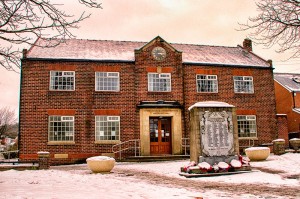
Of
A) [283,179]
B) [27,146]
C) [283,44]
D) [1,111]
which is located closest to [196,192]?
[283,179]

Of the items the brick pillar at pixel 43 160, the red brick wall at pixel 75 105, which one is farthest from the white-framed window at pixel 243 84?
the brick pillar at pixel 43 160

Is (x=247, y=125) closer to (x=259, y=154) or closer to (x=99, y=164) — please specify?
(x=259, y=154)

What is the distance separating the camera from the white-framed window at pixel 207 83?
22.5 meters

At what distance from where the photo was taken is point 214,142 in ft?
40.5

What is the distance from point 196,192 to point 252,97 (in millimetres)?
16598

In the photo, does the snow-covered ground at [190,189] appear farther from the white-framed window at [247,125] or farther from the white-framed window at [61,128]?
the white-framed window at [247,125]

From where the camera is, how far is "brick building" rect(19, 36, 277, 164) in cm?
1983

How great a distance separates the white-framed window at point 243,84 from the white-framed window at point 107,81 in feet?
29.2

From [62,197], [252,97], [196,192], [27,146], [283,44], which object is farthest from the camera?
[252,97]

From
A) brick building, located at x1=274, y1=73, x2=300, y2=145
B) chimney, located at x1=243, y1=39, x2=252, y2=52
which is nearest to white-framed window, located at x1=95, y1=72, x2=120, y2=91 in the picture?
chimney, located at x1=243, y1=39, x2=252, y2=52

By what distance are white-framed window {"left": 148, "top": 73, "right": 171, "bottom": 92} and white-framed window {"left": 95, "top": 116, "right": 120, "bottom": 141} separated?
10.9 ft

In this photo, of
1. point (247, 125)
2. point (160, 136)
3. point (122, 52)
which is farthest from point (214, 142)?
point (122, 52)

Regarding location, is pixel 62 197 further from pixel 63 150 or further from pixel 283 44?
pixel 63 150

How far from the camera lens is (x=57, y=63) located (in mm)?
20656
